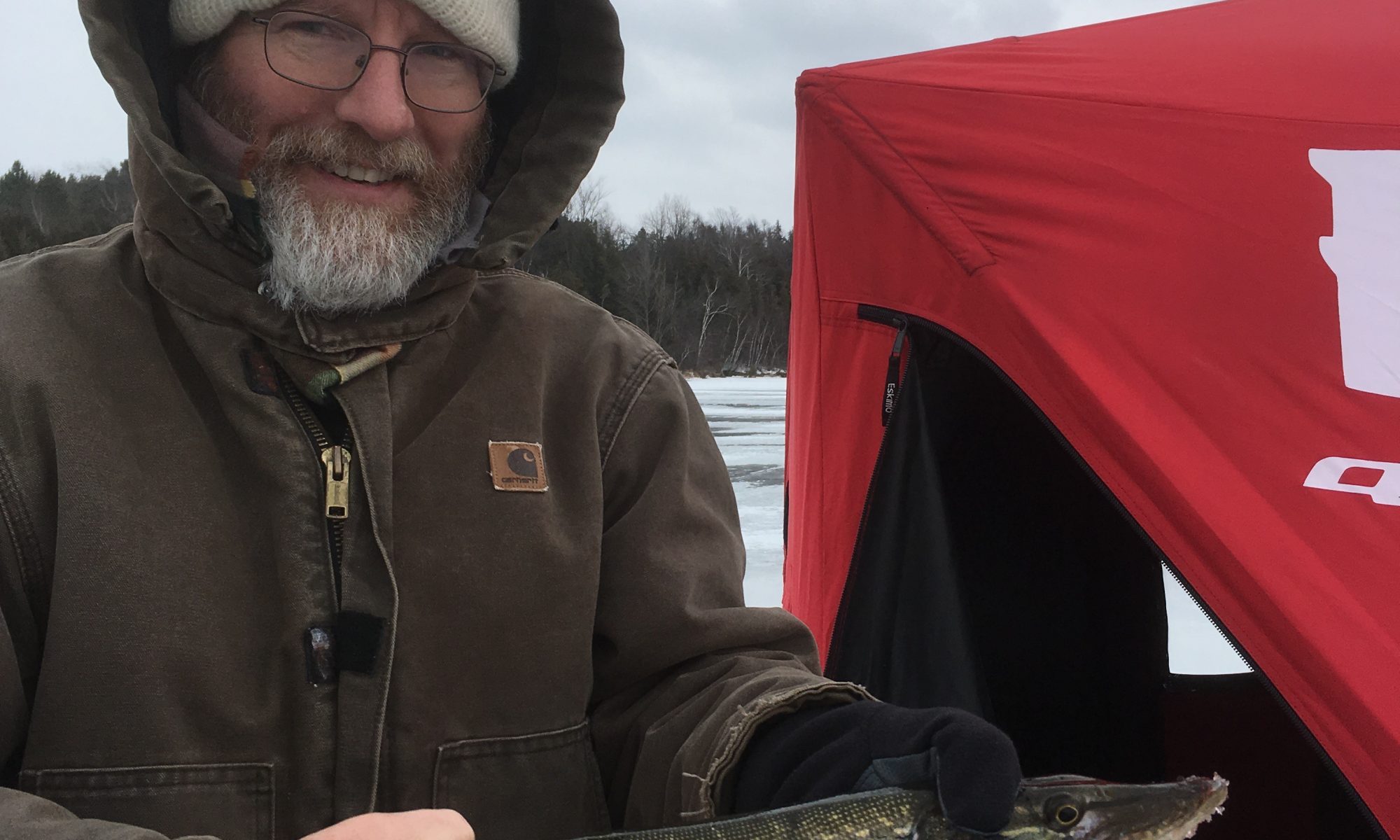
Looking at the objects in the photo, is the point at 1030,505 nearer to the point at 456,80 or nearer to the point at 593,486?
the point at 593,486

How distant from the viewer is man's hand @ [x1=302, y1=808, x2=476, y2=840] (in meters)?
1.29

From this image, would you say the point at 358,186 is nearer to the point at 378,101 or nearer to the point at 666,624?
the point at 378,101

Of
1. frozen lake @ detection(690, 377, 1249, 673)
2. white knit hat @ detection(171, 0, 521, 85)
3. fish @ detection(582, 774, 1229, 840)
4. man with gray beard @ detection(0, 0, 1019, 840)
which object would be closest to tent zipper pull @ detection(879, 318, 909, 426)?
man with gray beard @ detection(0, 0, 1019, 840)

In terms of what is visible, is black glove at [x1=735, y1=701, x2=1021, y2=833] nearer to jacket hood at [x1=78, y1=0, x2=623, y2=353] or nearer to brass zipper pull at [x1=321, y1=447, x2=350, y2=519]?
brass zipper pull at [x1=321, y1=447, x2=350, y2=519]

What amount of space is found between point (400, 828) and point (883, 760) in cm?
66

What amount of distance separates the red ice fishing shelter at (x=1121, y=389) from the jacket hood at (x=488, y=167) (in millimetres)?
810

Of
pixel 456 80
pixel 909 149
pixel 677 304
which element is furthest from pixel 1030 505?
pixel 677 304

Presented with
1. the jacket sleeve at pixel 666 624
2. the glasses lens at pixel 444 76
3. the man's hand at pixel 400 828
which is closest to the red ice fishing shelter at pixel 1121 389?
the jacket sleeve at pixel 666 624

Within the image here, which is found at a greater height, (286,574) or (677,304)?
(677,304)

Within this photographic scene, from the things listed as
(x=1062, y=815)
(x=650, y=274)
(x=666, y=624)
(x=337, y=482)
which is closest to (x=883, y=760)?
(x=1062, y=815)

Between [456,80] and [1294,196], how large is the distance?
1.75 meters

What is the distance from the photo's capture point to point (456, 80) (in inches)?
81.8

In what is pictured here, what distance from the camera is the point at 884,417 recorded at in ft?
9.52

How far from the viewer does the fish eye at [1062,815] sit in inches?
58.6
